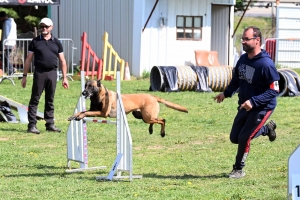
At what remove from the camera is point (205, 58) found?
86.2ft

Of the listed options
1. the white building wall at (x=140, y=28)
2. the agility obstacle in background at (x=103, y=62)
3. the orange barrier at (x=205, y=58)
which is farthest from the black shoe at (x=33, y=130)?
the orange barrier at (x=205, y=58)

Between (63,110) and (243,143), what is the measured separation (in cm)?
867

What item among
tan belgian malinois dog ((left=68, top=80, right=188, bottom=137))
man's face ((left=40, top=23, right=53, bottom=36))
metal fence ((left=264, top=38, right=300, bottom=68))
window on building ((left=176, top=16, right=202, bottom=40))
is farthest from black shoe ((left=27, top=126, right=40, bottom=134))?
metal fence ((left=264, top=38, right=300, bottom=68))

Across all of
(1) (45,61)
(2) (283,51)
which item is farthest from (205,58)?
(1) (45,61)

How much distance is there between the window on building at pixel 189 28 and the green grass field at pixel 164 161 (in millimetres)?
9284

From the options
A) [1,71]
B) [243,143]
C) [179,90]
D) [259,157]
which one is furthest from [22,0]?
[243,143]

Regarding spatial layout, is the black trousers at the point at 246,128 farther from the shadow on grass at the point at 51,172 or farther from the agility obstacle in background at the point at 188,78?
the agility obstacle in background at the point at 188,78

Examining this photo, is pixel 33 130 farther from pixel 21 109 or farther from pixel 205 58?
pixel 205 58

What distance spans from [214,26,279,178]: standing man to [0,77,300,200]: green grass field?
53cm

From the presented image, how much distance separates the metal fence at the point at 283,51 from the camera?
96.0 ft

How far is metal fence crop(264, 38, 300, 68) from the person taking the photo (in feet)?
96.0

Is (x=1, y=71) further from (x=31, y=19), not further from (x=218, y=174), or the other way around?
(x=218, y=174)

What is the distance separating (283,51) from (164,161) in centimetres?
1933

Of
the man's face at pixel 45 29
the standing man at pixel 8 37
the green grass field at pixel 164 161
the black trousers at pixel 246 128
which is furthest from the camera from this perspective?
the standing man at pixel 8 37
